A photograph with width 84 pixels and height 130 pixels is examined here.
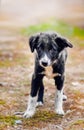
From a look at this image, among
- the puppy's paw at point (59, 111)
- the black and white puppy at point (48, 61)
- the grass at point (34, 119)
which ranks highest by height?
the black and white puppy at point (48, 61)

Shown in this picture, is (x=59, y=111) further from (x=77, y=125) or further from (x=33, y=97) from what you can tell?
(x=77, y=125)

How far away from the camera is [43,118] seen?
9.09 m

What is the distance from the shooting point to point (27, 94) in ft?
35.4

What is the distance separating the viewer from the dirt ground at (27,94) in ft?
29.0

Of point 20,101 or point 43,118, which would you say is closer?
point 43,118

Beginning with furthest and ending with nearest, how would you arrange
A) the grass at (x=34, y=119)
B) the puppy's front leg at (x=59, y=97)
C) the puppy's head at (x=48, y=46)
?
the puppy's front leg at (x=59, y=97)
the grass at (x=34, y=119)
the puppy's head at (x=48, y=46)

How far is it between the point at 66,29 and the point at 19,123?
17379mm

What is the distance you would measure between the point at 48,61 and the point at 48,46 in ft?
0.74

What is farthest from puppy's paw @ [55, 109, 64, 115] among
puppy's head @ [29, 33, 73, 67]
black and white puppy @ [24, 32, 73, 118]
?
puppy's head @ [29, 33, 73, 67]

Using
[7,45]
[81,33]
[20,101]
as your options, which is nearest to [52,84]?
[20,101]

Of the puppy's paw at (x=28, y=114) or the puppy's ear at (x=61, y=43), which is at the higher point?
the puppy's ear at (x=61, y=43)

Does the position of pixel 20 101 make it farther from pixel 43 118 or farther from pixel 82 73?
pixel 82 73

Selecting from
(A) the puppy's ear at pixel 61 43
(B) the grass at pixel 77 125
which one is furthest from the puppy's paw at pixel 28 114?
(A) the puppy's ear at pixel 61 43

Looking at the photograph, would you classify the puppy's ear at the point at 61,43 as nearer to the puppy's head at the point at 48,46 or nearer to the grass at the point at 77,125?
the puppy's head at the point at 48,46
